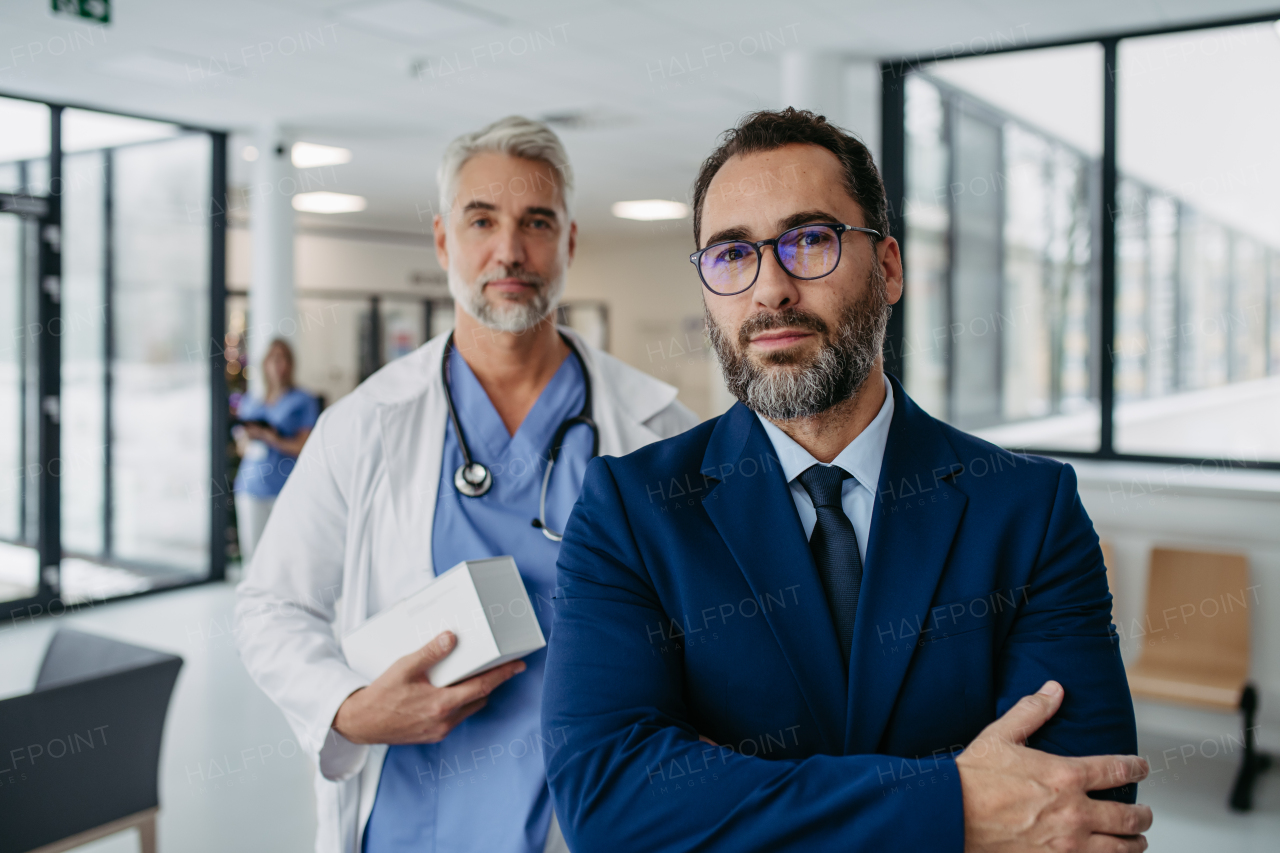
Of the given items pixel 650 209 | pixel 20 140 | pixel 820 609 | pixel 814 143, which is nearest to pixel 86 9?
pixel 20 140

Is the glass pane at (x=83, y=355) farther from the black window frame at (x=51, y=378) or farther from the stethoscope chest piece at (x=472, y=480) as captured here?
the stethoscope chest piece at (x=472, y=480)

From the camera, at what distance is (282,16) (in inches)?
172

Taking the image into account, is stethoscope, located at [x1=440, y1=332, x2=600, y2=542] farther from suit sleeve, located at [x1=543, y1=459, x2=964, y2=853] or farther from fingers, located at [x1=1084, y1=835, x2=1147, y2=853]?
fingers, located at [x1=1084, y1=835, x2=1147, y2=853]

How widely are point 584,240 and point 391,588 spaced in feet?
38.8

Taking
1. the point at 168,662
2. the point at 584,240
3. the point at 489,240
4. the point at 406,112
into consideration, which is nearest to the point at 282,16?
the point at 406,112

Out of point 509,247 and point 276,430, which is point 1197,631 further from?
point 276,430

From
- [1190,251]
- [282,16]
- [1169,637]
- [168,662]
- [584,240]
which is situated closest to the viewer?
[168,662]

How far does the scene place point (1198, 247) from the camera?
15.5 ft

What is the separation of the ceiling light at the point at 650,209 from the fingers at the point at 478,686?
28.0 ft

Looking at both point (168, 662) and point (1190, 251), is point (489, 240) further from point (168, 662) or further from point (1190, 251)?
point (1190, 251)

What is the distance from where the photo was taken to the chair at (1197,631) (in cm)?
381

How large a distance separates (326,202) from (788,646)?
8625 millimetres

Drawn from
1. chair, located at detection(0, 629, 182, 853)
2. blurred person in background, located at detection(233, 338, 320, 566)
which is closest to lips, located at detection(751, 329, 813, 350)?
chair, located at detection(0, 629, 182, 853)

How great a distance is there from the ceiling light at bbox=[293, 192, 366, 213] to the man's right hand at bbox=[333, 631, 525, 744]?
7.77m
